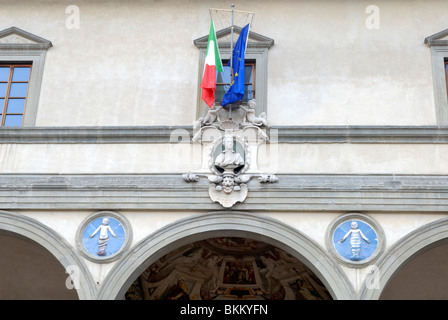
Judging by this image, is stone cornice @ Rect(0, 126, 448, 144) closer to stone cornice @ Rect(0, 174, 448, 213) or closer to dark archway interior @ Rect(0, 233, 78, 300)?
stone cornice @ Rect(0, 174, 448, 213)

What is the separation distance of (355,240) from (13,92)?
622 centimetres

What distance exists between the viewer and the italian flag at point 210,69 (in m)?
12.4

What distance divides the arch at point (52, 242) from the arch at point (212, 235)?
26cm

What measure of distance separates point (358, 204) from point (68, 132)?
15.4 feet

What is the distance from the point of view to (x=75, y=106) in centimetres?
1301

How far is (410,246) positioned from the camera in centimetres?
1145

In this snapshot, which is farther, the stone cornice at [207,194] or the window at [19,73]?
the window at [19,73]

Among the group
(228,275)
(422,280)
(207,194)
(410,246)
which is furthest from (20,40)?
(422,280)

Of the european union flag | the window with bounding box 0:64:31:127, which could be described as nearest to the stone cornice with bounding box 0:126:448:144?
the window with bounding box 0:64:31:127

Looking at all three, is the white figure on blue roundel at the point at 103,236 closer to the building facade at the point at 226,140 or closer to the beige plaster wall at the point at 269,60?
the building facade at the point at 226,140

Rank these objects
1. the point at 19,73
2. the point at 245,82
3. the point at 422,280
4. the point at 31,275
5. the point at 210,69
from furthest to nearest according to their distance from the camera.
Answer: the point at 31,275, the point at 422,280, the point at 19,73, the point at 245,82, the point at 210,69

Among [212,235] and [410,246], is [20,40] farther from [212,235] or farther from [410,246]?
[410,246]

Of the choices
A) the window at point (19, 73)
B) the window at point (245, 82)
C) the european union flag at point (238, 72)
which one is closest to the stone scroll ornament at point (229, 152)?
the european union flag at point (238, 72)

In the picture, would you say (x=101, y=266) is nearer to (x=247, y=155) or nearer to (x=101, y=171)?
(x=101, y=171)
